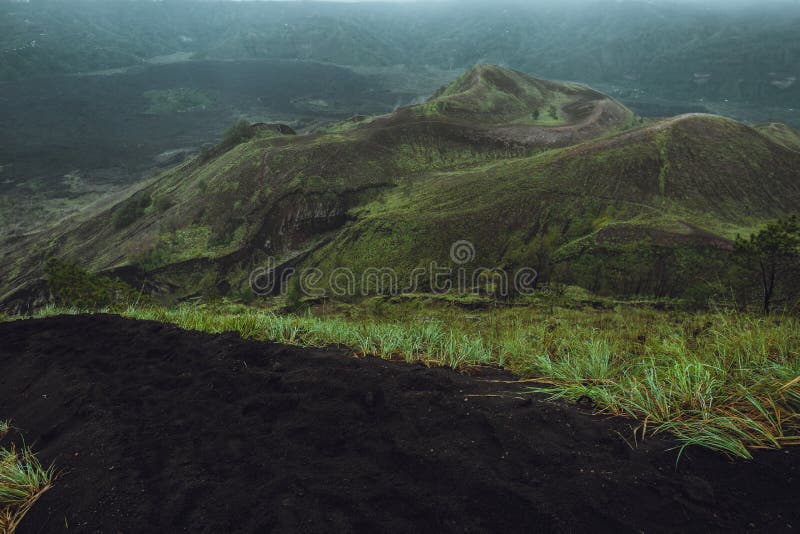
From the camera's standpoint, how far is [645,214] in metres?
34.2

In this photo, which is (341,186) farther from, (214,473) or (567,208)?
(214,473)

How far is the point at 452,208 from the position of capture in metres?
38.4

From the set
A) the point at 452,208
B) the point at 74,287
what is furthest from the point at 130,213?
the point at 452,208

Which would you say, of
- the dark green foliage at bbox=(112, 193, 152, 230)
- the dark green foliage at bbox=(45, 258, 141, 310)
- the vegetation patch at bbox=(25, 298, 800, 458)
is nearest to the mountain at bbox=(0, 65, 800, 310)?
the dark green foliage at bbox=(112, 193, 152, 230)

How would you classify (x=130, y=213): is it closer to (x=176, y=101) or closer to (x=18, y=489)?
(x=18, y=489)

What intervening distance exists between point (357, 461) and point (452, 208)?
121 ft

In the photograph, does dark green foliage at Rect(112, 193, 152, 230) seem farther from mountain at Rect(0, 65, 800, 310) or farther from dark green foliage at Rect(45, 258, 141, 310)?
dark green foliage at Rect(45, 258, 141, 310)

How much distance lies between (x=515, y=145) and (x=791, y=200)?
98.0 feet

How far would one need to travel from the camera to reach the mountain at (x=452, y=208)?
3232 centimetres

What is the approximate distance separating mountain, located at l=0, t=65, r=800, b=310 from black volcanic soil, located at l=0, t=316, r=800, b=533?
30682mm

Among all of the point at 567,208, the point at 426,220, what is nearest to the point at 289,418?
the point at 426,220

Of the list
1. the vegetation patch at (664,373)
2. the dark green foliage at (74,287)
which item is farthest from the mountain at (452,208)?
the vegetation patch at (664,373)

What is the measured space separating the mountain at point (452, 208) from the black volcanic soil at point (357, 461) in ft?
101

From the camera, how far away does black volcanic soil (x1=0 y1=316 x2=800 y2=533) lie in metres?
2.26
